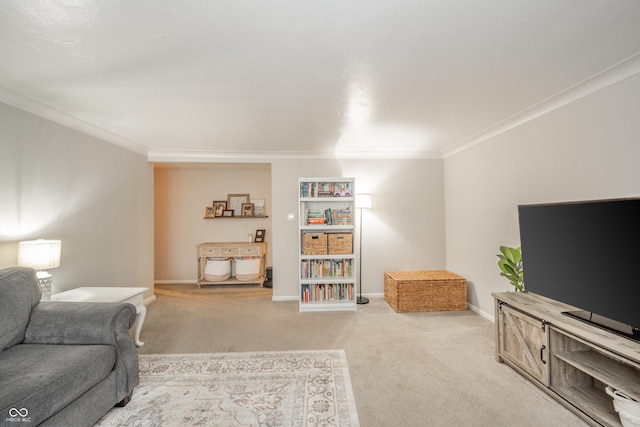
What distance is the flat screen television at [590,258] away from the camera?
167 centimetres

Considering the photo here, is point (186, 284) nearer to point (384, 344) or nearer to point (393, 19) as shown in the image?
point (384, 344)

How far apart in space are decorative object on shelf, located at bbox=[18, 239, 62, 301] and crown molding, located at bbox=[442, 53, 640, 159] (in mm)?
4475

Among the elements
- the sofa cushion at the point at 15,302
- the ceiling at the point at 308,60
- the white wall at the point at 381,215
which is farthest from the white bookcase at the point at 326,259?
the sofa cushion at the point at 15,302

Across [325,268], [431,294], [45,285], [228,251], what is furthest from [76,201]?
[431,294]

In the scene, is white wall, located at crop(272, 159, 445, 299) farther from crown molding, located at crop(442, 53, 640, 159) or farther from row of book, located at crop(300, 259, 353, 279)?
crown molding, located at crop(442, 53, 640, 159)

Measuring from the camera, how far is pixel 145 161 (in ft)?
14.2

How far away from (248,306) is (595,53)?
443 centimetres

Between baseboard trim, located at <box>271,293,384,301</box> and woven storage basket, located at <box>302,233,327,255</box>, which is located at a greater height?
woven storage basket, located at <box>302,233,327,255</box>

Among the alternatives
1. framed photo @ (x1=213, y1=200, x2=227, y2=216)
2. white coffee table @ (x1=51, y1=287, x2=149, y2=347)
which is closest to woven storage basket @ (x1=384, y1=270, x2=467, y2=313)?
white coffee table @ (x1=51, y1=287, x2=149, y2=347)

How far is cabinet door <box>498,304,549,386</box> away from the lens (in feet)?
6.79

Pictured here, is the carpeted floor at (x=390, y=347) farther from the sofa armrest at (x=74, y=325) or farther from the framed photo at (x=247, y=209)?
the framed photo at (x=247, y=209)

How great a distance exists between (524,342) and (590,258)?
813mm

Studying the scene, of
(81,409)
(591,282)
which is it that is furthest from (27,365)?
(591,282)

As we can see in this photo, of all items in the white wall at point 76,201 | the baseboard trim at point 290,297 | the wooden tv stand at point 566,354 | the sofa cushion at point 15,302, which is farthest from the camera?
the baseboard trim at point 290,297
